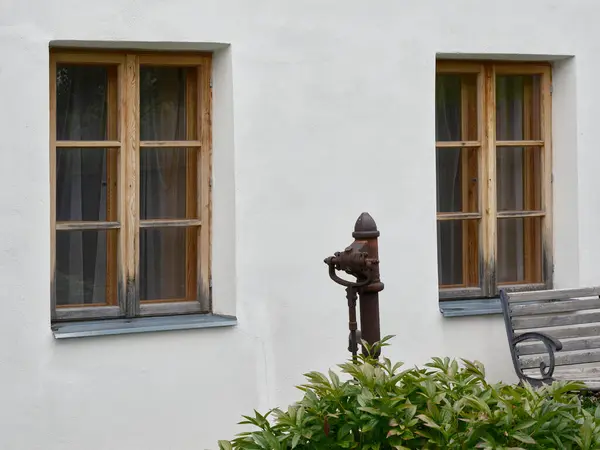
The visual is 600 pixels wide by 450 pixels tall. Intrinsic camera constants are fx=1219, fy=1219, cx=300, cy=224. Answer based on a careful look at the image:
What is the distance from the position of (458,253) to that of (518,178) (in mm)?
628

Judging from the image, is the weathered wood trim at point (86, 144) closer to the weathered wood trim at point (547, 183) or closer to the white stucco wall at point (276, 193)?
the white stucco wall at point (276, 193)

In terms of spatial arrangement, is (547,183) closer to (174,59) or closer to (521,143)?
(521,143)

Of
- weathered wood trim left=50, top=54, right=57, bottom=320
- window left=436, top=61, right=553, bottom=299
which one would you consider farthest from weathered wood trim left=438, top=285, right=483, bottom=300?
weathered wood trim left=50, top=54, right=57, bottom=320

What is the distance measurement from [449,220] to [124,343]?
7.39 feet

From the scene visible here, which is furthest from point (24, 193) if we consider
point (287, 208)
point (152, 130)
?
point (287, 208)

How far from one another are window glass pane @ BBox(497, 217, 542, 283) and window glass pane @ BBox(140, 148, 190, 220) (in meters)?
2.03

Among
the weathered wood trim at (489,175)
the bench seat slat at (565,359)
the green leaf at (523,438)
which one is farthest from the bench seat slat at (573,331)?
the green leaf at (523,438)

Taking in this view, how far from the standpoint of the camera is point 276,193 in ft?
22.2

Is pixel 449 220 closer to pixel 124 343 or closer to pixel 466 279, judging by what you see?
pixel 466 279

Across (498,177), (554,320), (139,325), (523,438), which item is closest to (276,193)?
(139,325)

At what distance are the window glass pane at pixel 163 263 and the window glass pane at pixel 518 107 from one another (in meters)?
2.17

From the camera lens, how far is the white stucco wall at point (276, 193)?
624cm

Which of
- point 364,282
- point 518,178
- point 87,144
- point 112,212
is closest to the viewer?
point 364,282

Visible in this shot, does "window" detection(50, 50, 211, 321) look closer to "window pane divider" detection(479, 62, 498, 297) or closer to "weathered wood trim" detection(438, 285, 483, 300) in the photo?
"weathered wood trim" detection(438, 285, 483, 300)
